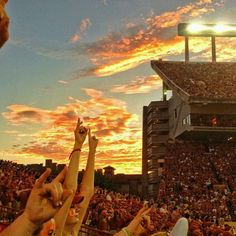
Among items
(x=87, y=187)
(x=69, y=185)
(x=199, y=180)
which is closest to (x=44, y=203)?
(x=69, y=185)

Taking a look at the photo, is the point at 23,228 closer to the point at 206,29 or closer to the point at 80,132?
the point at 80,132

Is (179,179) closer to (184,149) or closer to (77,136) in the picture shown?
(184,149)

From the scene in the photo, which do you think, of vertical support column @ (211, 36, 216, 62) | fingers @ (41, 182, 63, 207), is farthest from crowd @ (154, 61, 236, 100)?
fingers @ (41, 182, 63, 207)

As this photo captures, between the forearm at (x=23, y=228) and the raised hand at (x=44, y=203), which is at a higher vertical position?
the raised hand at (x=44, y=203)

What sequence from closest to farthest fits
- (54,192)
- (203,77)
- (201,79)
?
(54,192) → (201,79) → (203,77)

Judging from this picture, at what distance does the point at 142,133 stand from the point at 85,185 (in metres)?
57.4

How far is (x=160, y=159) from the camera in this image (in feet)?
176

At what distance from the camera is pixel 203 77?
42969 mm

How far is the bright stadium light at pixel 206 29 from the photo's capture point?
152 feet

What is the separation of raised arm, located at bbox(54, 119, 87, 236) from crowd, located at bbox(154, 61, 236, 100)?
3584cm

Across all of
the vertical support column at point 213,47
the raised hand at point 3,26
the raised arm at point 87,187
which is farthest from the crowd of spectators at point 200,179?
the raised hand at point 3,26

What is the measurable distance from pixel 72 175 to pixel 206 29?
45.8 m

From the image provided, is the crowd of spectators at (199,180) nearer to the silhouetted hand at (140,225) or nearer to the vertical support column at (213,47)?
the vertical support column at (213,47)

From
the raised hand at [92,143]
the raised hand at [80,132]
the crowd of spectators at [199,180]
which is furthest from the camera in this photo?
the crowd of spectators at [199,180]
